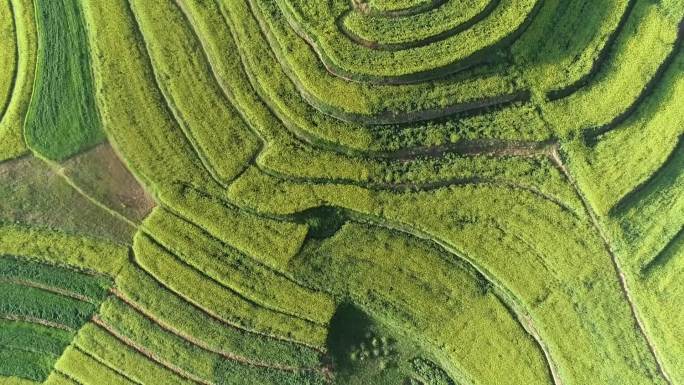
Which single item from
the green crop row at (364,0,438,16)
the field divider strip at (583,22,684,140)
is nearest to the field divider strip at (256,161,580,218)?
the field divider strip at (583,22,684,140)

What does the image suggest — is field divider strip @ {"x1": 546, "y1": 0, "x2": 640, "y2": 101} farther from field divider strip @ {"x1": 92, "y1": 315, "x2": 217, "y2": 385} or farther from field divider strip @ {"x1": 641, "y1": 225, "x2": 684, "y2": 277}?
field divider strip @ {"x1": 92, "y1": 315, "x2": 217, "y2": 385}

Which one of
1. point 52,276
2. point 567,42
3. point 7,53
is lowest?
point 52,276

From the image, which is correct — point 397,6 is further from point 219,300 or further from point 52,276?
point 52,276

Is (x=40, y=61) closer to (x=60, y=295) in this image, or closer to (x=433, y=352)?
(x=60, y=295)

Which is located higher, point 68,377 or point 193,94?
point 193,94

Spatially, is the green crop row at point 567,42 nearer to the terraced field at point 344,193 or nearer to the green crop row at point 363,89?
the terraced field at point 344,193

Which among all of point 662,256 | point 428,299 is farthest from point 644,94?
point 428,299

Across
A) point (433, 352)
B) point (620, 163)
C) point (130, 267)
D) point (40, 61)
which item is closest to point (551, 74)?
point (620, 163)

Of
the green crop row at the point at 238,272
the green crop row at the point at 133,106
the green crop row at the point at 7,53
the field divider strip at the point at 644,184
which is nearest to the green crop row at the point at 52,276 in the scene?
the green crop row at the point at 238,272
